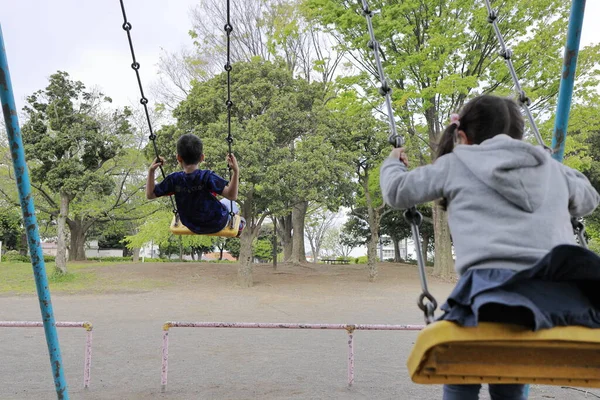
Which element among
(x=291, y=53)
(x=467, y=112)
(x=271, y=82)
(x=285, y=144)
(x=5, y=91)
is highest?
(x=291, y=53)

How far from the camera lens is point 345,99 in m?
17.0

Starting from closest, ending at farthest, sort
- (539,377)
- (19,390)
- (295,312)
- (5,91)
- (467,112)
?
(539,377)
(467,112)
(5,91)
(19,390)
(295,312)

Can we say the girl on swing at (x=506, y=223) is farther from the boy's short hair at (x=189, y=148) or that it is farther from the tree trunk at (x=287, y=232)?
the tree trunk at (x=287, y=232)

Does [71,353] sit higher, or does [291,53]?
[291,53]

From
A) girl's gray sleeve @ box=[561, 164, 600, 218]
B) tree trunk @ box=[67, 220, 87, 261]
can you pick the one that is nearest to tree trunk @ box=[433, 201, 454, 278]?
tree trunk @ box=[67, 220, 87, 261]

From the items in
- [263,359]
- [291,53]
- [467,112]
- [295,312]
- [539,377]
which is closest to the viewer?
[539,377]

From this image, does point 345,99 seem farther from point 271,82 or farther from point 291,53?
point 291,53

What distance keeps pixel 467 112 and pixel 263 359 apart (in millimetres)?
6059

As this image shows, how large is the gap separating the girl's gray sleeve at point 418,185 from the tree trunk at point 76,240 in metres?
25.6

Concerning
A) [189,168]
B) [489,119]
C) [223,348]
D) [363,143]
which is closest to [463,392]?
[489,119]

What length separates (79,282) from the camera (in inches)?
700

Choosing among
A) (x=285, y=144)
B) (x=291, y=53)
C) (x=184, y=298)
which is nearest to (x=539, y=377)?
(x=184, y=298)

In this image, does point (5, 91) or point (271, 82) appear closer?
point (5, 91)

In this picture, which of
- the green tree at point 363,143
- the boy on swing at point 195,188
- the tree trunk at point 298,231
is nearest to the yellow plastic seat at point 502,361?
the boy on swing at point 195,188
